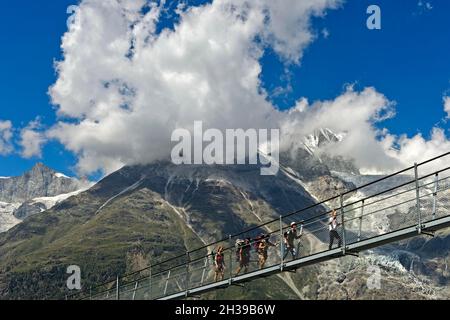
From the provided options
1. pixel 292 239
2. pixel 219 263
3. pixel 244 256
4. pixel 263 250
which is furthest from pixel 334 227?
Answer: pixel 219 263

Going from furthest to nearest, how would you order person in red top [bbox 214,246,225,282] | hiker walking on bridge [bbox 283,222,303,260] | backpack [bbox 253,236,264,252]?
person in red top [bbox 214,246,225,282] < backpack [bbox 253,236,264,252] < hiker walking on bridge [bbox 283,222,303,260]

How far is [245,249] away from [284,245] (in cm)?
298

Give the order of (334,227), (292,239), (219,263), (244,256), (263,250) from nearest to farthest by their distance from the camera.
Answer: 1. (334,227)
2. (292,239)
3. (263,250)
4. (244,256)
5. (219,263)

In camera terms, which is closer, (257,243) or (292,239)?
(292,239)

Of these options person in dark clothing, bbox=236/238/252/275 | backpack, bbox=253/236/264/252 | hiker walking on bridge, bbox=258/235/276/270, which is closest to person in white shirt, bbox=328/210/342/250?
hiker walking on bridge, bbox=258/235/276/270

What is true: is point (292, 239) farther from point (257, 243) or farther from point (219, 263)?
point (219, 263)

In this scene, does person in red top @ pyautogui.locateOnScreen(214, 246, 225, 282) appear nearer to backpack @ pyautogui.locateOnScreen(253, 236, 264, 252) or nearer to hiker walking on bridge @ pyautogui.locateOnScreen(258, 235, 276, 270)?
backpack @ pyautogui.locateOnScreen(253, 236, 264, 252)

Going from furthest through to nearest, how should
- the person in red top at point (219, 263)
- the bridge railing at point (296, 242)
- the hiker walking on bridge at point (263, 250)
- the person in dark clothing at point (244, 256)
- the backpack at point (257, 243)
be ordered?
the person in red top at point (219, 263) → the person in dark clothing at point (244, 256) → the hiker walking on bridge at point (263, 250) → the backpack at point (257, 243) → the bridge railing at point (296, 242)

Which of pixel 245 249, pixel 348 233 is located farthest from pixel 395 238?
pixel 245 249

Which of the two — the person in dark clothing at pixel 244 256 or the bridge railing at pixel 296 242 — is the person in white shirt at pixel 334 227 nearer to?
the bridge railing at pixel 296 242

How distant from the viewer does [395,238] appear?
2850 cm

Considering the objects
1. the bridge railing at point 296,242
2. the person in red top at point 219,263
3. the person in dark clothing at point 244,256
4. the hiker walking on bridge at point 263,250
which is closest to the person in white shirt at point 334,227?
the bridge railing at point 296,242

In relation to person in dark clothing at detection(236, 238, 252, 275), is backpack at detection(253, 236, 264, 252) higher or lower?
higher
